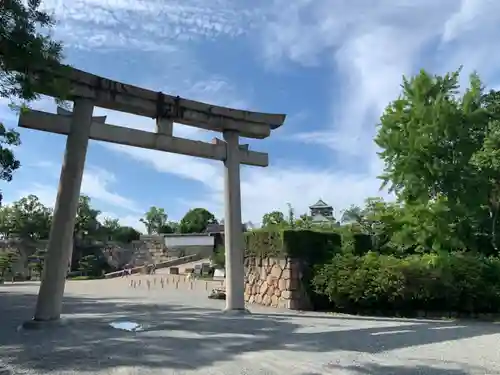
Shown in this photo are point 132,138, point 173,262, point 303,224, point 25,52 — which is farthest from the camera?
point 173,262

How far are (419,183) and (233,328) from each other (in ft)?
26.7

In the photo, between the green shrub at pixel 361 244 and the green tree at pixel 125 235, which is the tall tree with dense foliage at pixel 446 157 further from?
the green tree at pixel 125 235

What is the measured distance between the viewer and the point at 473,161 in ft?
47.3

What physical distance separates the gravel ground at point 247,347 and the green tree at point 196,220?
53370mm

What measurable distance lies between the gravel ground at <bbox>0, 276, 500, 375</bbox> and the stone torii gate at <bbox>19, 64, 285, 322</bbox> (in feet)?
3.46

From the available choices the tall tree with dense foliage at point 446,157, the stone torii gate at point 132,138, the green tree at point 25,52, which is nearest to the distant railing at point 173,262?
the tall tree with dense foliage at point 446,157

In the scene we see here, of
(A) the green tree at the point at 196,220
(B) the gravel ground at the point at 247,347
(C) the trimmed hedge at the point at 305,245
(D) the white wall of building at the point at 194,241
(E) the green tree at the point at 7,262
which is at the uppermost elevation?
(A) the green tree at the point at 196,220

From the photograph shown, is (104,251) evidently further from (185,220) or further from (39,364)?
(39,364)

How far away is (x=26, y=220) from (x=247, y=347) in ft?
117

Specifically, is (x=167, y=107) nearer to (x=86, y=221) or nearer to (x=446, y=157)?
(x=446, y=157)

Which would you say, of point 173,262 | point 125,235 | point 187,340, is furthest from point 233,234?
point 125,235

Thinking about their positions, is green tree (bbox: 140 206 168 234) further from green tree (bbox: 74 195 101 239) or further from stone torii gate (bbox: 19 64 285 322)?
stone torii gate (bbox: 19 64 285 322)

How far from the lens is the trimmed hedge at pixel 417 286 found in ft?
38.0

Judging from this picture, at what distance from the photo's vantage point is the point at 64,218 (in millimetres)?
8453
